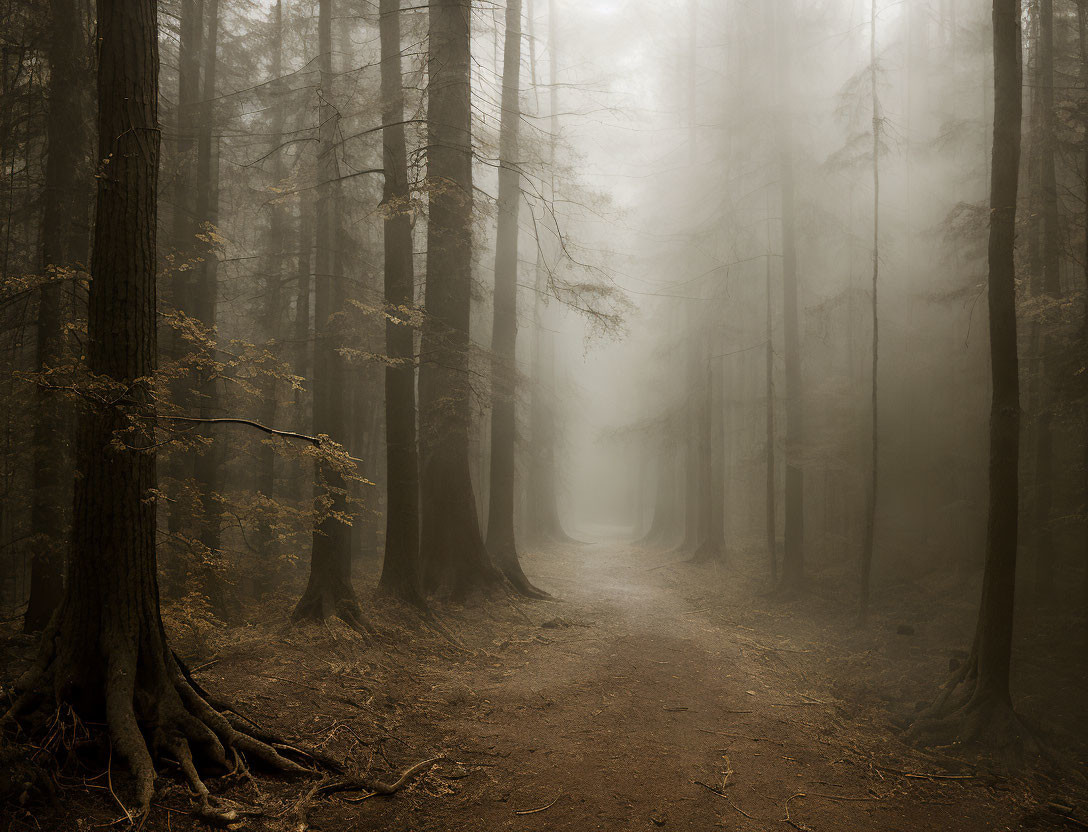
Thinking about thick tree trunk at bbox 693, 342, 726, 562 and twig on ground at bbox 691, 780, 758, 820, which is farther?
thick tree trunk at bbox 693, 342, 726, 562

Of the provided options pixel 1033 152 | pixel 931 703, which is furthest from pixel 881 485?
pixel 931 703

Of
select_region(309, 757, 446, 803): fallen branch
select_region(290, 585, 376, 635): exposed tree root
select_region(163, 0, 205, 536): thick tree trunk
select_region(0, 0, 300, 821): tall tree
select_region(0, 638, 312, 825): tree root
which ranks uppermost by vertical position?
select_region(163, 0, 205, 536): thick tree trunk

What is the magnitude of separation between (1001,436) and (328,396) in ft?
33.5

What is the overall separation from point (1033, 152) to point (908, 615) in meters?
9.02

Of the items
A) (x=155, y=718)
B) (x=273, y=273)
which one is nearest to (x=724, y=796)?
(x=155, y=718)

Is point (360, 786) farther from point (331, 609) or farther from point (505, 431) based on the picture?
point (505, 431)

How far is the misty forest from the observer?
4.21 m

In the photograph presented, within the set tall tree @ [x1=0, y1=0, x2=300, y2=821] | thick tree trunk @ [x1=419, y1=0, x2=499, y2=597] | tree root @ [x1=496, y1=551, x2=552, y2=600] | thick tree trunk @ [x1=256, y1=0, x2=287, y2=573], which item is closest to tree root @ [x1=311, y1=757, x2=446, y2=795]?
tall tree @ [x1=0, y1=0, x2=300, y2=821]

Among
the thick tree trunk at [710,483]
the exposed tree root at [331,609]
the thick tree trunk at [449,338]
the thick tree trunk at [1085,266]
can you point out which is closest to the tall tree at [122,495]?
the exposed tree root at [331,609]

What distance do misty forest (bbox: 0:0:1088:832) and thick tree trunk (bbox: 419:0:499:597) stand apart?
0.23 feet

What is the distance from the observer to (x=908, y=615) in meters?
12.2

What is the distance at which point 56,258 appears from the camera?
780 centimetres

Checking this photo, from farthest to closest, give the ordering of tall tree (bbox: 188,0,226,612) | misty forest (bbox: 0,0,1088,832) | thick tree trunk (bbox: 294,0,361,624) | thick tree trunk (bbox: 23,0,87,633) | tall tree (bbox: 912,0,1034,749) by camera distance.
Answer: tall tree (bbox: 188,0,226,612), thick tree trunk (bbox: 294,0,361,624), thick tree trunk (bbox: 23,0,87,633), tall tree (bbox: 912,0,1034,749), misty forest (bbox: 0,0,1088,832)

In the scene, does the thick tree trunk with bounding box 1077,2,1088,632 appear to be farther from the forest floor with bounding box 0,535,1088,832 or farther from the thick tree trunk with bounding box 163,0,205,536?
the thick tree trunk with bounding box 163,0,205,536
